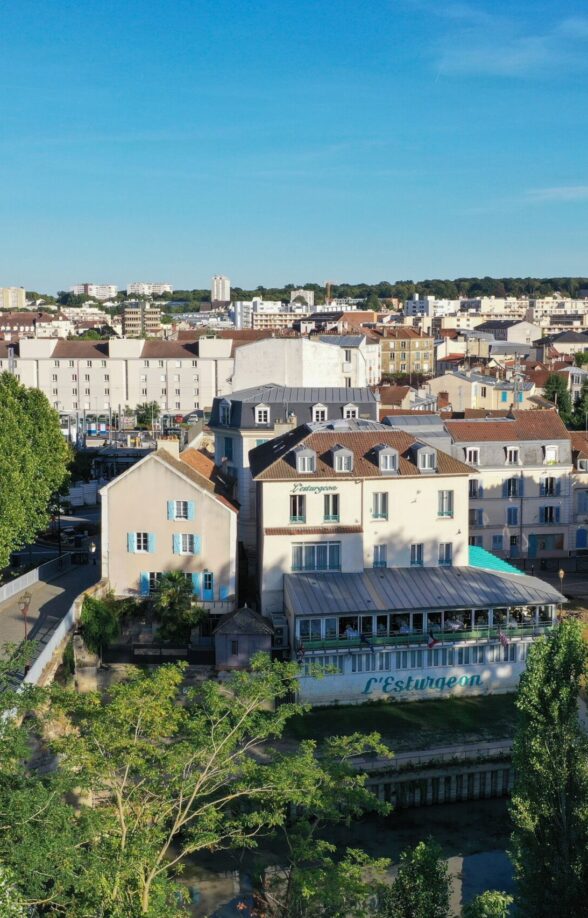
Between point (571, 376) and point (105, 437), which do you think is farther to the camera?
point (571, 376)

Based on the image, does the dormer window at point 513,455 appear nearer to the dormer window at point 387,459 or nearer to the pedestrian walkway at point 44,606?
the dormer window at point 387,459

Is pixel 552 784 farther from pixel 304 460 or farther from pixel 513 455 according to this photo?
pixel 513 455

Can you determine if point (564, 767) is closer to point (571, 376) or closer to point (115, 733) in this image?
point (115, 733)

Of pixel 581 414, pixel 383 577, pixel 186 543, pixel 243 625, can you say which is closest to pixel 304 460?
pixel 383 577

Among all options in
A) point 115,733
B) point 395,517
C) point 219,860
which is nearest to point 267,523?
point 395,517

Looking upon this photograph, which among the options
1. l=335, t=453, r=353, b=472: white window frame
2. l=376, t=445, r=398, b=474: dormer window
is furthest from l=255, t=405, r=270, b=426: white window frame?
l=376, t=445, r=398, b=474: dormer window

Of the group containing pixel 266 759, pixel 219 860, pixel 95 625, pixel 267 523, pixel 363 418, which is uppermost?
pixel 363 418
